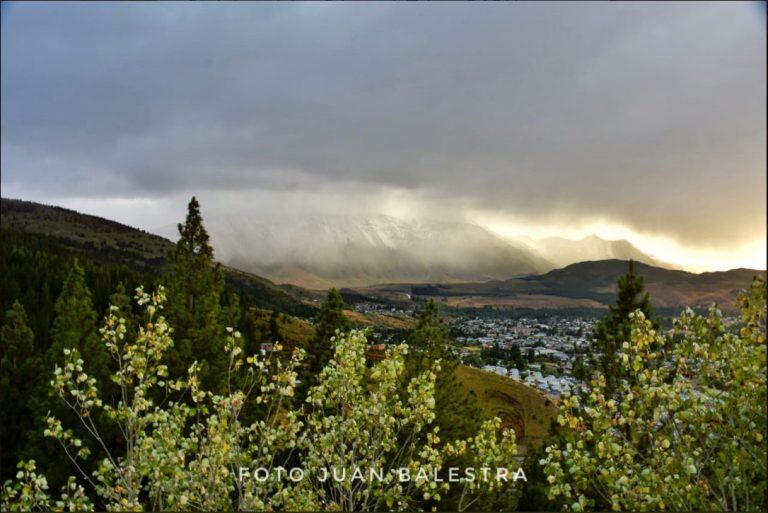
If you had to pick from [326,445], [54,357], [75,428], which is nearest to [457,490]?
[326,445]

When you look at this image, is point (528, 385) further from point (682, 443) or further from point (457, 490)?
point (682, 443)

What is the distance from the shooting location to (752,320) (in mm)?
9102

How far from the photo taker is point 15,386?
4538 cm

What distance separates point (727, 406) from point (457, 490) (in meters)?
27.9

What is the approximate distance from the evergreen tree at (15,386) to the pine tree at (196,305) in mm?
12285

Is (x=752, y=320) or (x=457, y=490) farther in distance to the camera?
(x=457, y=490)

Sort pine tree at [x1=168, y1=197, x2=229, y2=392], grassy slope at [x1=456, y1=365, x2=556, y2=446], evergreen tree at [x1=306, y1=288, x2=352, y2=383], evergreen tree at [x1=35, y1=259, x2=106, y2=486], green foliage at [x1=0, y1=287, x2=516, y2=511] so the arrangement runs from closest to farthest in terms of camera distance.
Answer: green foliage at [x1=0, y1=287, x2=516, y2=511] → evergreen tree at [x1=35, y1=259, x2=106, y2=486] → evergreen tree at [x1=306, y1=288, x2=352, y2=383] → pine tree at [x1=168, y1=197, x2=229, y2=392] → grassy slope at [x1=456, y1=365, x2=556, y2=446]

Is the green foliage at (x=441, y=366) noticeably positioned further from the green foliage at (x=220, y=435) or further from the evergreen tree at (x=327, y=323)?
the green foliage at (x=220, y=435)

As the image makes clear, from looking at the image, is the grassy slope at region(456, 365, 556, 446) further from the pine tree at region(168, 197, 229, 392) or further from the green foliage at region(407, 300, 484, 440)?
the pine tree at region(168, 197, 229, 392)

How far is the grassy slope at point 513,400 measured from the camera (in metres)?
97.6

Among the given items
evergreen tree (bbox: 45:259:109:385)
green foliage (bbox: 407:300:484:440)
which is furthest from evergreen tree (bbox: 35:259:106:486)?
green foliage (bbox: 407:300:484:440)

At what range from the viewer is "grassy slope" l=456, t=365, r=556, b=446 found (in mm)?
97562

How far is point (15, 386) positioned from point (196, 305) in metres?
17.3

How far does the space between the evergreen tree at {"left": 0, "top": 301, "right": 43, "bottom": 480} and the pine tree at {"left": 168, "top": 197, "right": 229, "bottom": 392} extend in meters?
12.3
